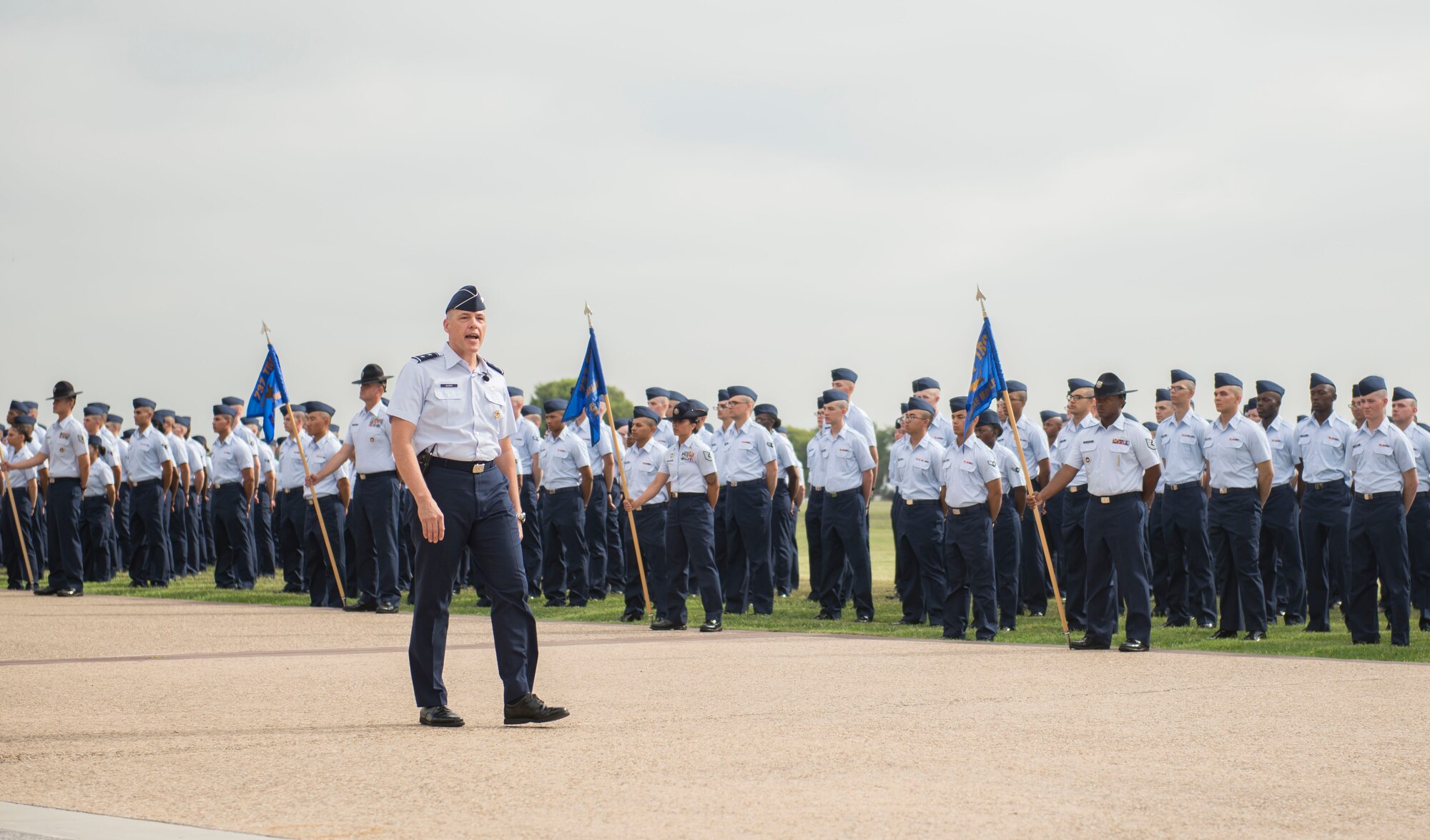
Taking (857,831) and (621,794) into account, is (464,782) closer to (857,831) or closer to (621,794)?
(621,794)

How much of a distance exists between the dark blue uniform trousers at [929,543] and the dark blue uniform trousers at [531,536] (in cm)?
612

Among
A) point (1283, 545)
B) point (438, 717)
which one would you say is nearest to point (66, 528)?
point (438, 717)

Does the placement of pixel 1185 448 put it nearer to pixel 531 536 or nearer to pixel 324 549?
pixel 531 536

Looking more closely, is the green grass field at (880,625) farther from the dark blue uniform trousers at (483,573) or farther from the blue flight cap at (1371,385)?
the dark blue uniform trousers at (483,573)

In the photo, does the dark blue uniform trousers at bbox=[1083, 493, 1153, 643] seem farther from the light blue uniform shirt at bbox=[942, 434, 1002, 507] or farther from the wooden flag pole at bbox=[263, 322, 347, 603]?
the wooden flag pole at bbox=[263, 322, 347, 603]

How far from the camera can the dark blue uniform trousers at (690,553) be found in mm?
14703

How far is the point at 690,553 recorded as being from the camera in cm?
1504

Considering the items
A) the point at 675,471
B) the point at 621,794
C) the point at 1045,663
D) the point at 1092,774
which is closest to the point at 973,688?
the point at 1045,663

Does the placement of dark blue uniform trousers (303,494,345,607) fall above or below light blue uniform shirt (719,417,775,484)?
below

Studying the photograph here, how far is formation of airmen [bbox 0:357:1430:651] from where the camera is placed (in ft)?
45.0

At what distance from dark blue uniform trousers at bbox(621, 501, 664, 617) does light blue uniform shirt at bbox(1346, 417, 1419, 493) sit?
6.43 metres

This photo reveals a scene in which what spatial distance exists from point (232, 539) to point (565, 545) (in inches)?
234

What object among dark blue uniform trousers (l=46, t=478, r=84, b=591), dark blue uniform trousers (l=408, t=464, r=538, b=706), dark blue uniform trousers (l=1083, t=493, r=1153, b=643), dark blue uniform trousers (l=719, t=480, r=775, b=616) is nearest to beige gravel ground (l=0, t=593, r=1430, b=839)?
dark blue uniform trousers (l=408, t=464, r=538, b=706)

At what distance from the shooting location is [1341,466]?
14742mm
